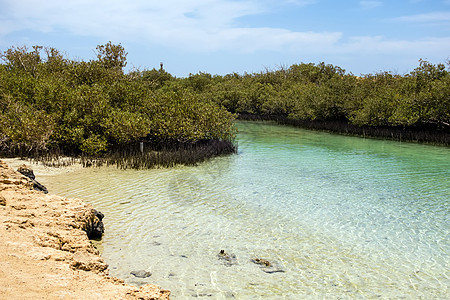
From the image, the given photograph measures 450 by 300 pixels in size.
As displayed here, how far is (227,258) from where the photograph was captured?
5.71m

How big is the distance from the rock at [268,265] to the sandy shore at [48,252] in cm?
177

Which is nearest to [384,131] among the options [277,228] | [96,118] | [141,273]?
[96,118]

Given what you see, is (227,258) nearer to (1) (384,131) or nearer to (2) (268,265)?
(2) (268,265)

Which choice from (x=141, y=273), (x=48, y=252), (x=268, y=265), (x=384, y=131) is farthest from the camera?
(x=384, y=131)

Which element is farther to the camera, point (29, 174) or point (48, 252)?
point (29, 174)

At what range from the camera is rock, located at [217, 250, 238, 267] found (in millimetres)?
5540

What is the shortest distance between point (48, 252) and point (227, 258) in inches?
103

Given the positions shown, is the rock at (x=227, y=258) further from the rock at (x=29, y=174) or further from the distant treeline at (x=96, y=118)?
the distant treeline at (x=96, y=118)

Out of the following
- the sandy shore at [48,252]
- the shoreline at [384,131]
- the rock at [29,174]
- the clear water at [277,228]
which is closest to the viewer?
the sandy shore at [48,252]

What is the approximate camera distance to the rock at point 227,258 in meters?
5.54

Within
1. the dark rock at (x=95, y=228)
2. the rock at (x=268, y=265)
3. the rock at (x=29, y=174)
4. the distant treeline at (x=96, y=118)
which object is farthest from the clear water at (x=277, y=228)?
the distant treeline at (x=96, y=118)

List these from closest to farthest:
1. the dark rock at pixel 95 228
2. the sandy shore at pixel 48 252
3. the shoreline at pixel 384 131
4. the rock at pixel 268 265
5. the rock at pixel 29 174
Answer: the sandy shore at pixel 48 252
the rock at pixel 268 265
the dark rock at pixel 95 228
the rock at pixel 29 174
the shoreline at pixel 384 131

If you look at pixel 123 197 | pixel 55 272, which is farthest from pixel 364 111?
pixel 55 272

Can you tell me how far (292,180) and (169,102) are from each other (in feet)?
23.9
